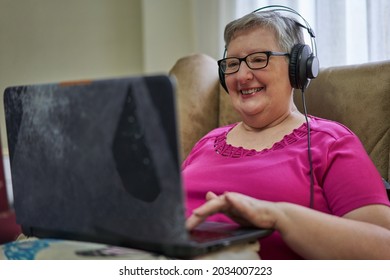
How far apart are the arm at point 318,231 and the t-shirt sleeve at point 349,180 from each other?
0.05 meters

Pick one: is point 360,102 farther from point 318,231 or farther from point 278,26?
point 318,231

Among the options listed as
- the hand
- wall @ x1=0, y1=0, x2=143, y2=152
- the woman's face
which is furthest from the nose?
wall @ x1=0, y1=0, x2=143, y2=152

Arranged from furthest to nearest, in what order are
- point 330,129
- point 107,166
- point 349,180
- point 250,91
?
point 250,91 < point 330,129 < point 349,180 < point 107,166

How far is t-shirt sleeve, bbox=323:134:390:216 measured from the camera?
3.14 ft

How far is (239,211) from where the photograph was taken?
2.63 ft

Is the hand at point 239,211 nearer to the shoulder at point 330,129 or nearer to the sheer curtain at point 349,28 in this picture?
the shoulder at point 330,129

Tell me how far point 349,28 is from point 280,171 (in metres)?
0.91

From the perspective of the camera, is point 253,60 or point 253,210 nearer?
point 253,210

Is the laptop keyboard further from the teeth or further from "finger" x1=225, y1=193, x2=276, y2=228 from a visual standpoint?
the teeth

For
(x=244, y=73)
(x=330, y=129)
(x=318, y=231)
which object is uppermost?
(x=244, y=73)

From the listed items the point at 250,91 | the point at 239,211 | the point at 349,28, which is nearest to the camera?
the point at 239,211

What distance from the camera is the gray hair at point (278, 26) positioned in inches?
46.9

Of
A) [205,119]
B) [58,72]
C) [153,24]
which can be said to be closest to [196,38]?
[153,24]

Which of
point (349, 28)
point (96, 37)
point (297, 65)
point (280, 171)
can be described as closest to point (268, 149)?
point (280, 171)
